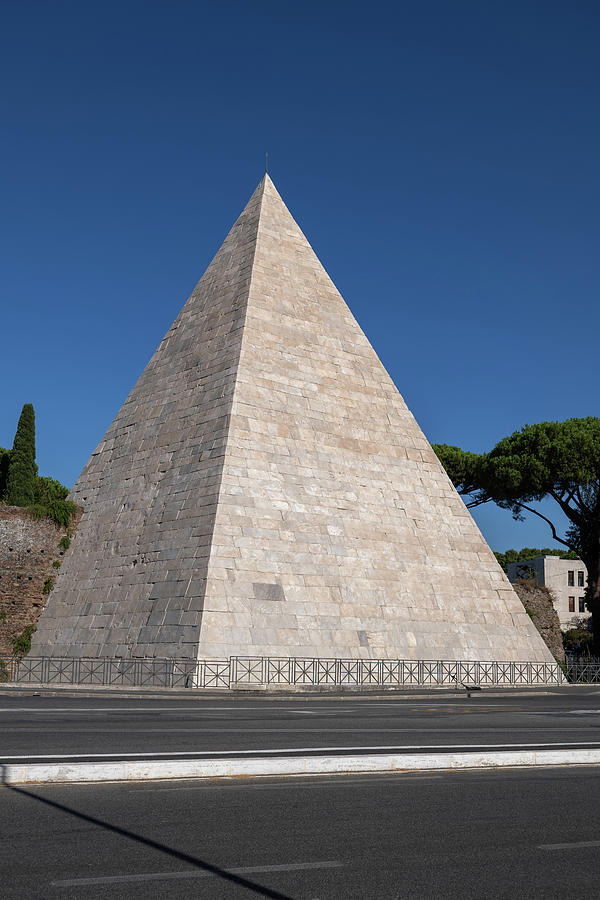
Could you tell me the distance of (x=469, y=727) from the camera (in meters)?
12.3

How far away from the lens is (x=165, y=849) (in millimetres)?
5062

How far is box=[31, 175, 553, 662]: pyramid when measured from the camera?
2134cm

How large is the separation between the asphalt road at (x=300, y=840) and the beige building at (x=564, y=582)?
2212 inches

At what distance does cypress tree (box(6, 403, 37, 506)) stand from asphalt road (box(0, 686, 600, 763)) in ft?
39.6

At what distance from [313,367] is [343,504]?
4.39 metres

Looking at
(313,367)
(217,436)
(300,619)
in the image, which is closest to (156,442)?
(217,436)

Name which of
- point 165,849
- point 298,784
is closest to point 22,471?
point 298,784

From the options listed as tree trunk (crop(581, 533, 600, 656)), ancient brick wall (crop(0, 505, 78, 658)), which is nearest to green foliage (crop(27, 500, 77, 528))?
ancient brick wall (crop(0, 505, 78, 658))

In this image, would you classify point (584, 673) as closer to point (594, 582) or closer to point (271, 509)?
point (594, 582)

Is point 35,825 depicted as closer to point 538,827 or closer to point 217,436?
point 538,827

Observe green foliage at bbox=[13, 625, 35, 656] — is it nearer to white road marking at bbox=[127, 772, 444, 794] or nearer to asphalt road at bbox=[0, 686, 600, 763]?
asphalt road at bbox=[0, 686, 600, 763]


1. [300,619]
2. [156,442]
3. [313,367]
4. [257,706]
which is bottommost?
[257,706]

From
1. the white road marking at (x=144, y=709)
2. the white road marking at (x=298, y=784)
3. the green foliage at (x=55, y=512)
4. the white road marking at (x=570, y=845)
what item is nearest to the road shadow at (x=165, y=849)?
the white road marking at (x=298, y=784)

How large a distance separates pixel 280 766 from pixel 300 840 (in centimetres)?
252
